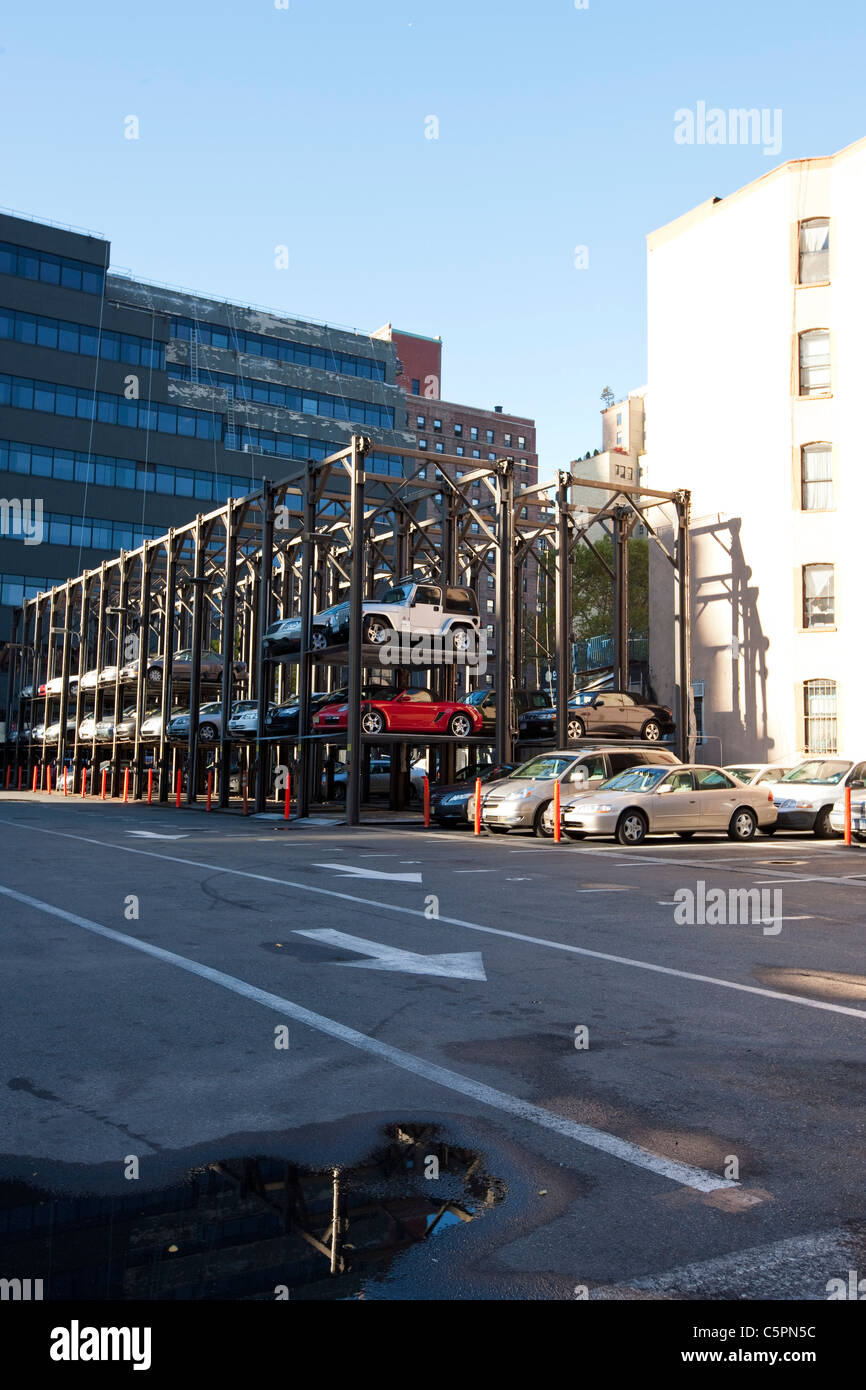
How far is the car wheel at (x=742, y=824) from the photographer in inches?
893

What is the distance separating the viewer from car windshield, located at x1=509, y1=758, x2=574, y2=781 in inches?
949

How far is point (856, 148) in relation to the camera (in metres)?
33.9

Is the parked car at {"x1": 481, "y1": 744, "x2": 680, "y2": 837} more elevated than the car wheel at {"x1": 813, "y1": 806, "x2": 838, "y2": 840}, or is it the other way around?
the parked car at {"x1": 481, "y1": 744, "x2": 680, "y2": 837}

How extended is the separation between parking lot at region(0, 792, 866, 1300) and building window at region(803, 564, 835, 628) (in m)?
22.4

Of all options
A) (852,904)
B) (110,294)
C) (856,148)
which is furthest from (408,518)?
(110,294)

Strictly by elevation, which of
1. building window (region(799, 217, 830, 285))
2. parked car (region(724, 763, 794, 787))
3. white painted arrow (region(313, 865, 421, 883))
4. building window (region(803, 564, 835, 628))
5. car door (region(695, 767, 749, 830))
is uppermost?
building window (region(799, 217, 830, 285))

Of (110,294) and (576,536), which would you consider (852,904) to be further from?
(110,294)

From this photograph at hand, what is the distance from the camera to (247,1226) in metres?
3.91

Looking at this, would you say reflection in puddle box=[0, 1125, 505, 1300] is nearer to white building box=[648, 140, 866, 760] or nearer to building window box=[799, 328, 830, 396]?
white building box=[648, 140, 866, 760]

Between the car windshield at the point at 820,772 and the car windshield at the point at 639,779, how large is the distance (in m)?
4.44

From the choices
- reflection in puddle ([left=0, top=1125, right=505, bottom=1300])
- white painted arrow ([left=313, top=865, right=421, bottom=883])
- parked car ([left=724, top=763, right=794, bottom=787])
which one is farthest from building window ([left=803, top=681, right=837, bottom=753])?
reflection in puddle ([left=0, top=1125, right=505, bottom=1300])

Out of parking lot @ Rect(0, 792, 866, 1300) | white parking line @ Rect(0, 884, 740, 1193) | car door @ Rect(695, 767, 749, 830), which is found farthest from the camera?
car door @ Rect(695, 767, 749, 830)

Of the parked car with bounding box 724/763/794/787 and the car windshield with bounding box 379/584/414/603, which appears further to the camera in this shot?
the car windshield with bounding box 379/584/414/603

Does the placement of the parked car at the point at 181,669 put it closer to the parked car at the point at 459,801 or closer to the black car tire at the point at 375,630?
the black car tire at the point at 375,630
